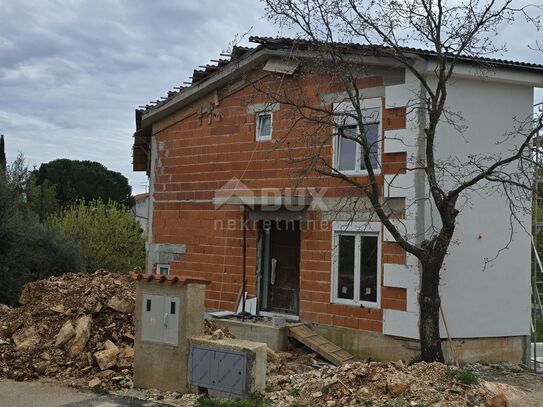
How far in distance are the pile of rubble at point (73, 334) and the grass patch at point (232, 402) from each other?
5.00ft

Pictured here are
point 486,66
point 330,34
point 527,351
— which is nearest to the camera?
point 330,34

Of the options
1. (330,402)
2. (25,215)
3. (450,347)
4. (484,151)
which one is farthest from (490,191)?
(25,215)

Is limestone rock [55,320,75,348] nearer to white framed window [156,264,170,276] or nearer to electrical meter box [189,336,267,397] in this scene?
electrical meter box [189,336,267,397]

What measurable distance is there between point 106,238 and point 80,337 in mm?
18419

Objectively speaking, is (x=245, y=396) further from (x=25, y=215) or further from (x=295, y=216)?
(x=25, y=215)

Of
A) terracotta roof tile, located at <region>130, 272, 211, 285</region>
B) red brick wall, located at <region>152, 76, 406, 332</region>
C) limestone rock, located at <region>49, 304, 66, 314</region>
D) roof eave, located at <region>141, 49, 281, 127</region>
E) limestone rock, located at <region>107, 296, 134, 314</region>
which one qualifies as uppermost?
roof eave, located at <region>141, 49, 281, 127</region>

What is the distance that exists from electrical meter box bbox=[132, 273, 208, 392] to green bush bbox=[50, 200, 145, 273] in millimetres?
18933

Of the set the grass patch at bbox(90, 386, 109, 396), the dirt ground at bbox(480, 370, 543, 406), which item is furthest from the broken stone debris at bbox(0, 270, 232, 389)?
the dirt ground at bbox(480, 370, 543, 406)

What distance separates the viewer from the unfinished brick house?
1018cm

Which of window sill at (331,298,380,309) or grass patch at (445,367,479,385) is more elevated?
window sill at (331,298,380,309)

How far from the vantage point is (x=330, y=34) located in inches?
364

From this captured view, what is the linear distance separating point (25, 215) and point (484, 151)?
49.7 feet

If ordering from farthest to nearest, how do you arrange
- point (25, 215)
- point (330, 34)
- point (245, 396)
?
point (25, 215) → point (330, 34) → point (245, 396)

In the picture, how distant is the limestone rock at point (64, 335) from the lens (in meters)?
9.14
